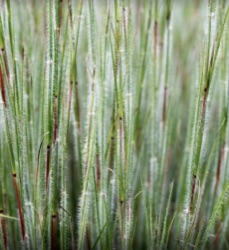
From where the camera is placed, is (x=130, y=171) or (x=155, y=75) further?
(x=155, y=75)

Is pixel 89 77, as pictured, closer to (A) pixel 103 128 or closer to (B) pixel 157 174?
(A) pixel 103 128

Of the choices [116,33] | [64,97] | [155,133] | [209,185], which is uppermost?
[116,33]

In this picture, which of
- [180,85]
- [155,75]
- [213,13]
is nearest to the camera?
[213,13]

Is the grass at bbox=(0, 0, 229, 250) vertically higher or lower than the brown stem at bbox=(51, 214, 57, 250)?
A: higher

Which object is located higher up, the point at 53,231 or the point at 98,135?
the point at 98,135

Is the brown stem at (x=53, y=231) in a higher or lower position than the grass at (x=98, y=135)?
lower

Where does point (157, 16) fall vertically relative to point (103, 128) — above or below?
above

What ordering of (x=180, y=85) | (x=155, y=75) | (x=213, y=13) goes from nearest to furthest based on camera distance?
(x=213, y=13) < (x=155, y=75) < (x=180, y=85)

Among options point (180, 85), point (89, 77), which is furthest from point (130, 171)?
point (180, 85)
